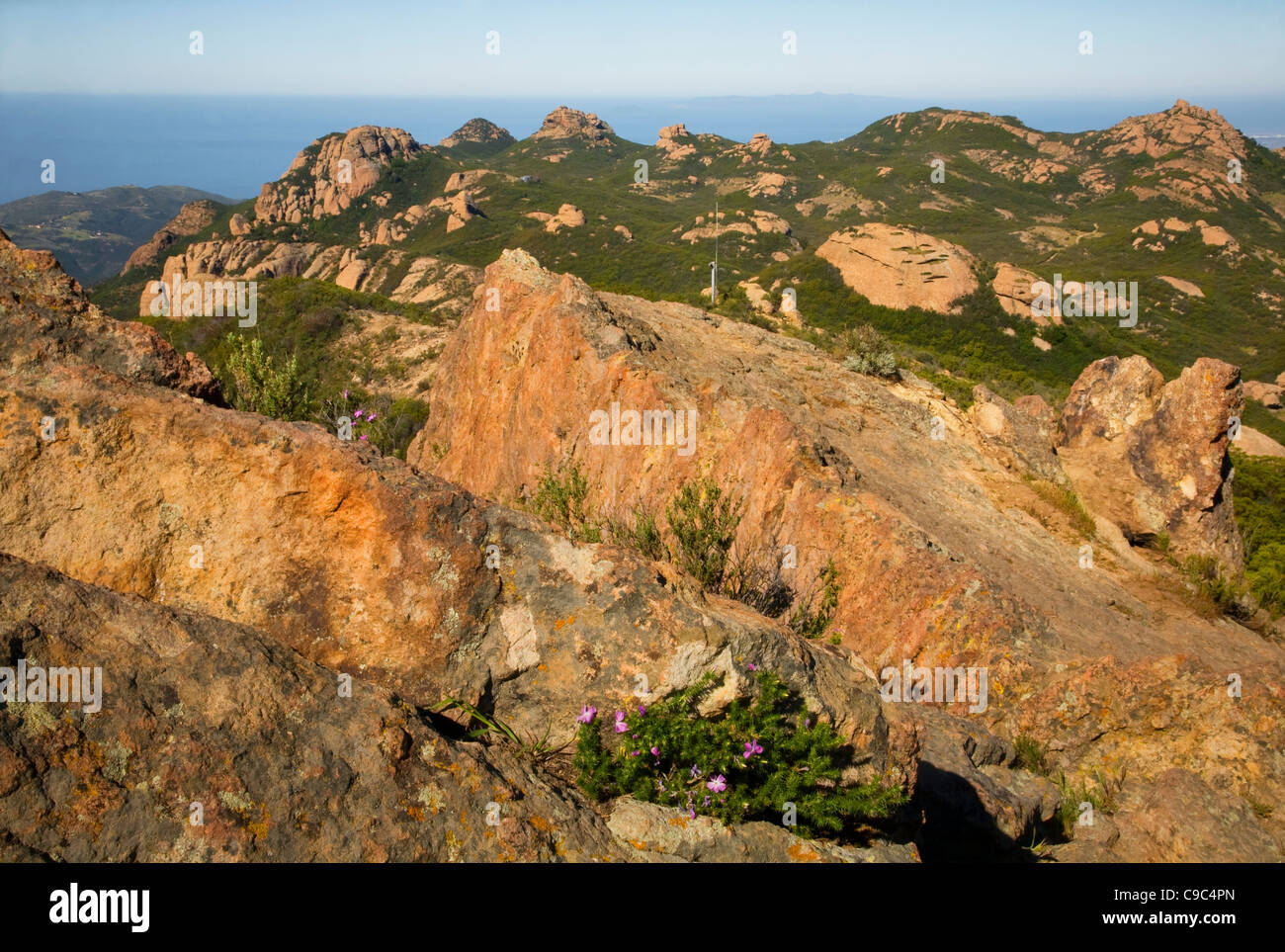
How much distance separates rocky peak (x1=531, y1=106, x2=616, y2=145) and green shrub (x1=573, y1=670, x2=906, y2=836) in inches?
7886

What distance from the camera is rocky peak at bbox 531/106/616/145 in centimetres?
18662

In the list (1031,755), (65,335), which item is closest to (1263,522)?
(1031,755)

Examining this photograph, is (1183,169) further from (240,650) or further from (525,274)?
(240,650)

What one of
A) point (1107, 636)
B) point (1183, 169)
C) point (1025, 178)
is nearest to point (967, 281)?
point (1107, 636)

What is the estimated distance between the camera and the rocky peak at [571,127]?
186625 mm

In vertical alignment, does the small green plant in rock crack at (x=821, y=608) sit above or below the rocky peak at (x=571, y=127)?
below

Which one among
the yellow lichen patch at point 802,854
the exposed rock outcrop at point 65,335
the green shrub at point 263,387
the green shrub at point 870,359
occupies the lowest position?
the yellow lichen patch at point 802,854

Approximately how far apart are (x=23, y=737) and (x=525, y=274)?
12055 mm

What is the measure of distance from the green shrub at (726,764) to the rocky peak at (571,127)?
20031 centimetres

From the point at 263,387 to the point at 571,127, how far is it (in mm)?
201574

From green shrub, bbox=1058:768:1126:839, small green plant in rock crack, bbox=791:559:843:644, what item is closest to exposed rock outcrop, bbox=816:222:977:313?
small green plant in rock crack, bbox=791:559:843:644

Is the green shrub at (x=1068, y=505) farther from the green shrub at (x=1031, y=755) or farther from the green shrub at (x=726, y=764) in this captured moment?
the green shrub at (x=726, y=764)

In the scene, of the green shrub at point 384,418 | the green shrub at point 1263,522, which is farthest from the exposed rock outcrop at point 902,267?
the green shrub at point 384,418

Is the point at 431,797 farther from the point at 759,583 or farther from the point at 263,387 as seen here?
the point at 263,387
